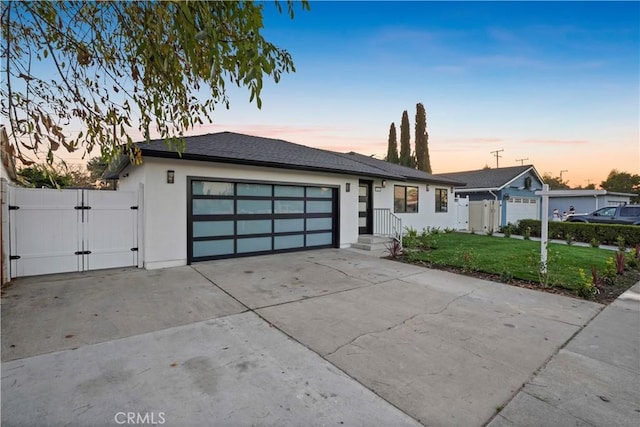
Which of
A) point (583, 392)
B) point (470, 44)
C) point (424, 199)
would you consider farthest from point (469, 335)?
point (424, 199)

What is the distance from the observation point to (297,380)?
2.53 metres

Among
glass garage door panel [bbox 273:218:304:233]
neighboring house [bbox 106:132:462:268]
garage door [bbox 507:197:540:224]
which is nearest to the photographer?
neighboring house [bbox 106:132:462:268]

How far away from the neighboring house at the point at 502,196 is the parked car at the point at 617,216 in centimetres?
365

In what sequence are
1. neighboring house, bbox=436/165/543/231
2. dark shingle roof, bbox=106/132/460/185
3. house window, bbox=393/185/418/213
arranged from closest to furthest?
dark shingle roof, bbox=106/132/460/185
house window, bbox=393/185/418/213
neighboring house, bbox=436/165/543/231

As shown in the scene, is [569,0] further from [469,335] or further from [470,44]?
[469,335]

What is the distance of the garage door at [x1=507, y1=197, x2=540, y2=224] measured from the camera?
18.1m

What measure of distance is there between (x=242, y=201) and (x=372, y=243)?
4.53 m

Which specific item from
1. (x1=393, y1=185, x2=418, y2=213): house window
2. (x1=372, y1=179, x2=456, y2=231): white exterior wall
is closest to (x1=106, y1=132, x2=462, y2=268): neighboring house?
(x1=372, y1=179, x2=456, y2=231): white exterior wall

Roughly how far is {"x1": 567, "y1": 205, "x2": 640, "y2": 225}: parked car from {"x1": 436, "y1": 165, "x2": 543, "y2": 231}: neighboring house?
12.0ft

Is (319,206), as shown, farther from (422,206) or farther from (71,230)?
(422,206)

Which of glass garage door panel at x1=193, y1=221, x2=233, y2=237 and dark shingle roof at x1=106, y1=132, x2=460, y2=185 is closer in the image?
dark shingle roof at x1=106, y1=132, x2=460, y2=185

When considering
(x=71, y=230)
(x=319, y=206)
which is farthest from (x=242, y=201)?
(x=71, y=230)

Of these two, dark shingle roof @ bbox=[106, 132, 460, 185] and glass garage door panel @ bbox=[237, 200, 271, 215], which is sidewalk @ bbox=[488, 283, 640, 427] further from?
glass garage door panel @ bbox=[237, 200, 271, 215]

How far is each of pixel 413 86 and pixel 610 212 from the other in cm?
1211
